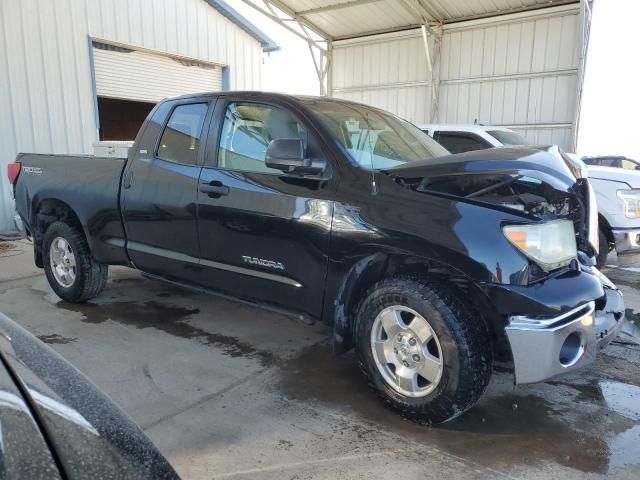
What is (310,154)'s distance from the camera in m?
3.16

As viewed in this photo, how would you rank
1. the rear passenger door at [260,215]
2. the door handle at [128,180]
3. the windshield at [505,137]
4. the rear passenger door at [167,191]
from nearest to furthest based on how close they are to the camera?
the rear passenger door at [260,215] < the rear passenger door at [167,191] < the door handle at [128,180] < the windshield at [505,137]

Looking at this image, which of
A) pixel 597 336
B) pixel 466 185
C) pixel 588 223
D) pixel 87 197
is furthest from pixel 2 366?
pixel 87 197

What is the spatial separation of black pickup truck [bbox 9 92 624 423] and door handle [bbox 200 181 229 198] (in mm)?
13

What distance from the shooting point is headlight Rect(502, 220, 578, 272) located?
248cm

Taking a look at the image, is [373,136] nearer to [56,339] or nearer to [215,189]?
[215,189]

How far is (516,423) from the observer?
9.32ft

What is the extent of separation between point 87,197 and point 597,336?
4090 mm

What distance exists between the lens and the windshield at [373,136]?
320cm

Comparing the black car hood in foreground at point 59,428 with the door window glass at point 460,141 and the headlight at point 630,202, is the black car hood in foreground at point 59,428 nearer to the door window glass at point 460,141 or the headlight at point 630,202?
the headlight at point 630,202

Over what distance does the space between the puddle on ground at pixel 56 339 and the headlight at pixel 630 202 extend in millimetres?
5669

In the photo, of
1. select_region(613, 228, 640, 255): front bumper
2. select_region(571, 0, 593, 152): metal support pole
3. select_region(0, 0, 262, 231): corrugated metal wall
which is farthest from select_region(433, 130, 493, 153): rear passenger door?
select_region(571, 0, 593, 152): metal support pole

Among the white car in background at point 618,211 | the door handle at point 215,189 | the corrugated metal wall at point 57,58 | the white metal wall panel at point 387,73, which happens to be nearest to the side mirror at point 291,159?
the door handle at point 215,189

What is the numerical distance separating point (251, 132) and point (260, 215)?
672mm

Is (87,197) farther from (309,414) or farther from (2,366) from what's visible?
(2,366)
